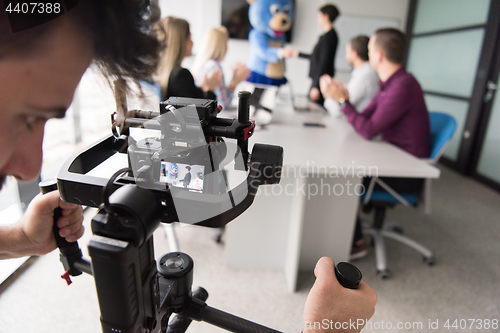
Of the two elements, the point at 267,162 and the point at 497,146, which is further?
the point at 497,146

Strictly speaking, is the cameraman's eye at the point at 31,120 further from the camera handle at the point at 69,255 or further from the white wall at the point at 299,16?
the white wall at the point at 299,16

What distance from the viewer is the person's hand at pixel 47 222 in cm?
49

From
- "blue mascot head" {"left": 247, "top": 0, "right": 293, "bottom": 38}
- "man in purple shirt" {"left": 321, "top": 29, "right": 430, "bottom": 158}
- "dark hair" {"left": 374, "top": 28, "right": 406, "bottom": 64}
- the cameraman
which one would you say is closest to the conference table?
"man in purple shirt" {"left": 321, "top": 29, "right": 430, "bottom": 158}

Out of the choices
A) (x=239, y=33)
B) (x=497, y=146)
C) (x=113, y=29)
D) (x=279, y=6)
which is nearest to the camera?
(x=113, y=29)

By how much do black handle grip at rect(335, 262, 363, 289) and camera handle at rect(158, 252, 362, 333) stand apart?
6.5 inches

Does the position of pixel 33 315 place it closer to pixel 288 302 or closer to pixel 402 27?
pixel 288 302

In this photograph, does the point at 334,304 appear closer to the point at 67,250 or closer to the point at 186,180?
the point at 186,180

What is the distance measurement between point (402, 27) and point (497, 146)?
211 cm

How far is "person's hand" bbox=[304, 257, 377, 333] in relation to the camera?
0.39 metres

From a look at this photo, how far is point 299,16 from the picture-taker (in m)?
3.79

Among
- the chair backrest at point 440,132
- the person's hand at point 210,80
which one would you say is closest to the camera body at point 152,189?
the person's hand at point 210,80

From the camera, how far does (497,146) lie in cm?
256

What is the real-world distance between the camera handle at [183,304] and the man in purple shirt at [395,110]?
3.77ft

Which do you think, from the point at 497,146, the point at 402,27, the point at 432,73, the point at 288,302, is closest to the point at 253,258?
the point at 288,302
